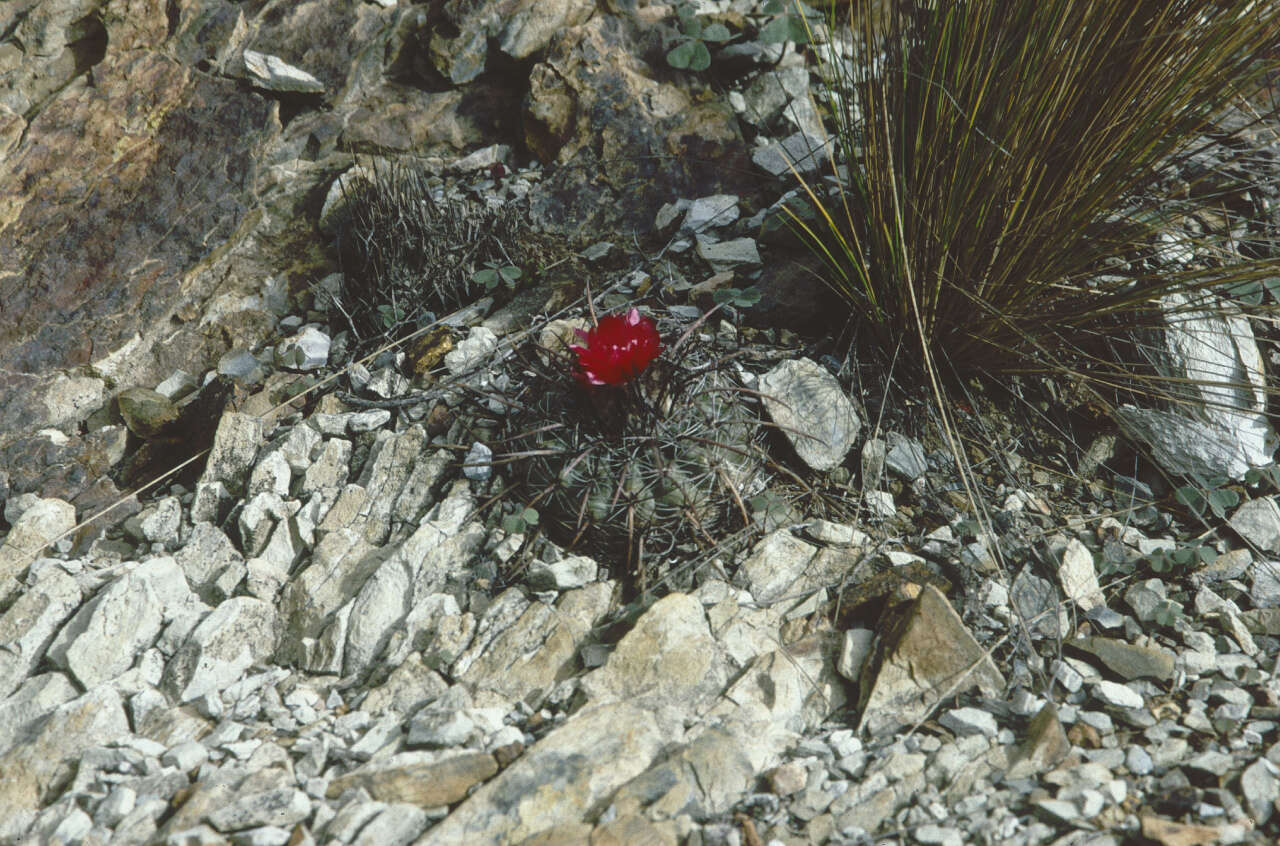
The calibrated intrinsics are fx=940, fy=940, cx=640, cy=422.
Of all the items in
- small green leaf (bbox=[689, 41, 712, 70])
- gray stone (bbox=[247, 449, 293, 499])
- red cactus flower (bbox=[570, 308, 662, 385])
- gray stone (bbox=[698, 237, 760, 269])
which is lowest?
gray stone (bbox=[247, 449, 293, 499])

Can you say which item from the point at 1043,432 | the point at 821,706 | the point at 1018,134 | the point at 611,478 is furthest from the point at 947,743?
the point at 1018,134

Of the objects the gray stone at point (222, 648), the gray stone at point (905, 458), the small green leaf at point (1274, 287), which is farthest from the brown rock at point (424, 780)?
the small green leaf at point (1274, 287)

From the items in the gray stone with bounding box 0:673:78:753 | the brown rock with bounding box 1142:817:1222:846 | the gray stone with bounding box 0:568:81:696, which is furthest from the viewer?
the gray stone with bounding box 0:568:81:696

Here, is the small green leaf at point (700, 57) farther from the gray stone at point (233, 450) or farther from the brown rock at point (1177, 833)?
the brown rock at point (1177, 833)

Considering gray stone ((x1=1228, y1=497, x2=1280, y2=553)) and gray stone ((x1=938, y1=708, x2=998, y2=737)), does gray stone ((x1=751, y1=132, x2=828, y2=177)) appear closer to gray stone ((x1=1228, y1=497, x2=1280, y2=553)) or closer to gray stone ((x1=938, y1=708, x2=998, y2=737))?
gray stone ((x1=1228, y1=497, x2=1280, y2=553))

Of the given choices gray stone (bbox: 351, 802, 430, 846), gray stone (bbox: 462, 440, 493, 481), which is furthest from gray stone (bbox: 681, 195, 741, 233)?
gray stone (bbox: 351, 802, 430, 846)

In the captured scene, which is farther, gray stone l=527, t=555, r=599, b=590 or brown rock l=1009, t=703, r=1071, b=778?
gray stone l=527, t=555, r=599, b=590

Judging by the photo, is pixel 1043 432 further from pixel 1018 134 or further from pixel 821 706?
pixel 821 706
